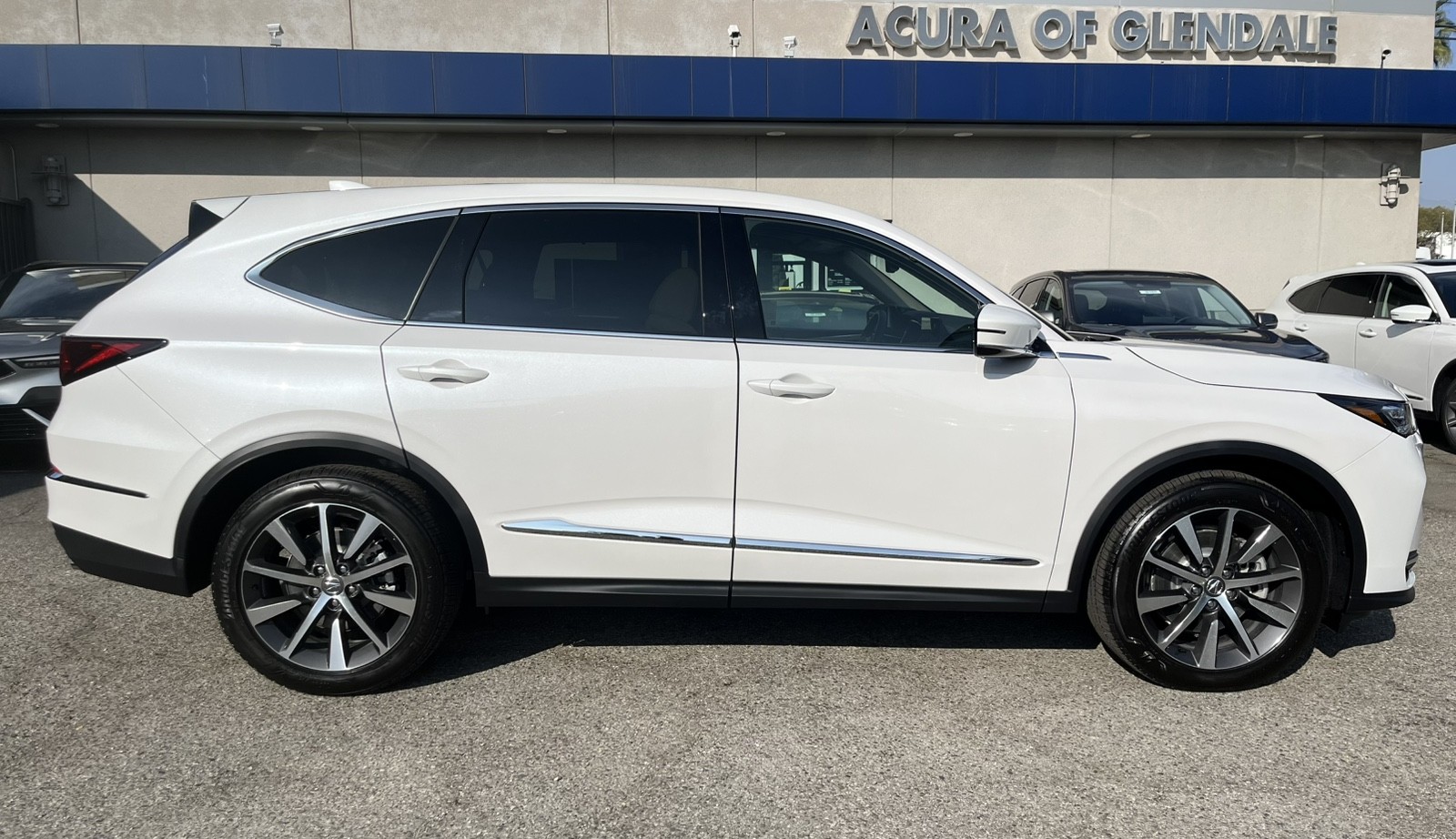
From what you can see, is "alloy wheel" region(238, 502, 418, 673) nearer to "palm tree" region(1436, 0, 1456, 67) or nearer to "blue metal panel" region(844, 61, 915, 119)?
"blue metal panel" region(844, 61, 915, 119)

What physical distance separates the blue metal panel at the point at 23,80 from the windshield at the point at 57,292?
515 centimetres

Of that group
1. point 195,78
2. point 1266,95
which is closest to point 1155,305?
point 1266,95

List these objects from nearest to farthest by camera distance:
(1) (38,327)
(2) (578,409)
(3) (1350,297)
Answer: (2) (578,409) < (1) (38,327) < (3) (1350,297)

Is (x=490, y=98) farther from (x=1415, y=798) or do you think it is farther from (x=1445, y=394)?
(x=1415, y=798)

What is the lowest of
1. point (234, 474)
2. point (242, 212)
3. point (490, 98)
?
point (234, 474)

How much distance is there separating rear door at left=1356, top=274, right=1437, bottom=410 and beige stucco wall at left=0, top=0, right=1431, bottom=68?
6334 millimetres

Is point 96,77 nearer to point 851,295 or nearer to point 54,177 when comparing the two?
point 54,177

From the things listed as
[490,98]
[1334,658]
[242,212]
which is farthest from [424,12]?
[1334,658]

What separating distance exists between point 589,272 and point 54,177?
521 inches

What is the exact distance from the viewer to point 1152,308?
838 centimetres

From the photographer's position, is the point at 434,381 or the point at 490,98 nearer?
the point at 434,381

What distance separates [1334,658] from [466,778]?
336cm

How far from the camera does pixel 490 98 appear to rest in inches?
486

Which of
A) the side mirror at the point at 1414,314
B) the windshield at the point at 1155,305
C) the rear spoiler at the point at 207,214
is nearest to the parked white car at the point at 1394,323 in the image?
the side mirror at the point at 1414,314
